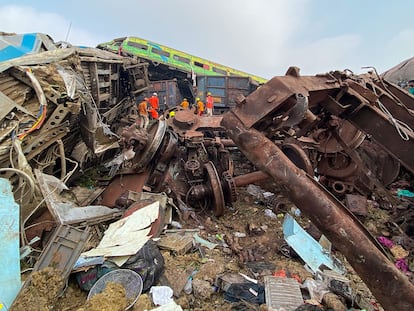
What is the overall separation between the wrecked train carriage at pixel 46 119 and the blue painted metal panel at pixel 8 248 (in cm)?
36

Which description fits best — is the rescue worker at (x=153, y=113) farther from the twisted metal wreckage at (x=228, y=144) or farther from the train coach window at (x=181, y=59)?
the train coach window at (x=181, y=59)

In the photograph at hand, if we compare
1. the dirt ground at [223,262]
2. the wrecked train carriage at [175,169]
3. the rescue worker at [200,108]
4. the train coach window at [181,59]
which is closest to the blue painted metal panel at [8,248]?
the dirt ground at [223,262]

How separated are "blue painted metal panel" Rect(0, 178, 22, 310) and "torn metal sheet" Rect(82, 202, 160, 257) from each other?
60 cm

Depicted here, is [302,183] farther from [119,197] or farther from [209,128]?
[209,128]

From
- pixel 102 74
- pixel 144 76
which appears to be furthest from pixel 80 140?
pixel 144 76

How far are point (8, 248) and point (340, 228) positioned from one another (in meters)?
2.77

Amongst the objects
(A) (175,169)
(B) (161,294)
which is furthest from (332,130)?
(A) (175,169)

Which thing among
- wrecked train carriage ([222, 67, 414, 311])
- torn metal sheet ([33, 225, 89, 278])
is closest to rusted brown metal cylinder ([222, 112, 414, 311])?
wrecked train carriage ([222, 67, 414, 311])

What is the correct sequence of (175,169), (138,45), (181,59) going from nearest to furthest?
(175,169), (138,45), (181,59)

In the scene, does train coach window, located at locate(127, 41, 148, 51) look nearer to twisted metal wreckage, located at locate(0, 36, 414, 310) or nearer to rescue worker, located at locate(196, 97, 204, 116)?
rescue worker, located at locate(196, 97, 204, 116)

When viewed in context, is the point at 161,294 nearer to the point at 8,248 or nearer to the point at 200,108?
the point at 8,248

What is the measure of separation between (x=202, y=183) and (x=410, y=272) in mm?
2921

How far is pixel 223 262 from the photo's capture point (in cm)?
337

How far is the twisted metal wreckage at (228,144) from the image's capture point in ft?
4.97
